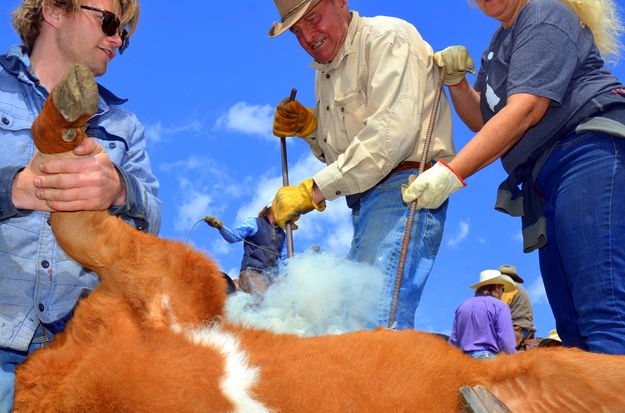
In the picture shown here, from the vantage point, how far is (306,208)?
3830mm

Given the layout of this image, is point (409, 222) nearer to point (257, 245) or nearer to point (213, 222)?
point (257, 245)

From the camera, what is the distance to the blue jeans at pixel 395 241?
328 centimetres

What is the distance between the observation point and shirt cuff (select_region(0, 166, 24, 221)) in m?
1.92

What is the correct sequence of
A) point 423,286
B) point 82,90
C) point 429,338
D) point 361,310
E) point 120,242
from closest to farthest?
1. point 82,90
2. point 120,242
3. point 429,338
4. point 361,310
5. point 423,286

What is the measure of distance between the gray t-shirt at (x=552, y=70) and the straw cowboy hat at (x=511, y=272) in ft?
20.7

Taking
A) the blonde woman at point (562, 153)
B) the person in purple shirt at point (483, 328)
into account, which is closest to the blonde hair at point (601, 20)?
the blonde woman at point (562, 153)

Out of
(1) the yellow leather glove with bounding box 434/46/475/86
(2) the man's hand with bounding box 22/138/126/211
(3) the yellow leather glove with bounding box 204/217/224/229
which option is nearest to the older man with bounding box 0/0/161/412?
(2) the man's hand with bounding box 22/138/126/211

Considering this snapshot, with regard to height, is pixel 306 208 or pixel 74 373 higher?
pixel 306 208

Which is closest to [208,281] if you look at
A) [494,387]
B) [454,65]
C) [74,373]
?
[74,373]

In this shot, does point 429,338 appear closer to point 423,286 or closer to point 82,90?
point 82,90

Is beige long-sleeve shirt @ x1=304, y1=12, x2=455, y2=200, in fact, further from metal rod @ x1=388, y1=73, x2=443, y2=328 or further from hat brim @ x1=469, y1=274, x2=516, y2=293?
hat brim @ x1=469, y1=274, x2=516, y2=293

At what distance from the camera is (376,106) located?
11.4ft

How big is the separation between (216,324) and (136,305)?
0.69ft

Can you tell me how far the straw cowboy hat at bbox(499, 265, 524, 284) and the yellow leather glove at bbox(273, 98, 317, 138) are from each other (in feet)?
18.6
